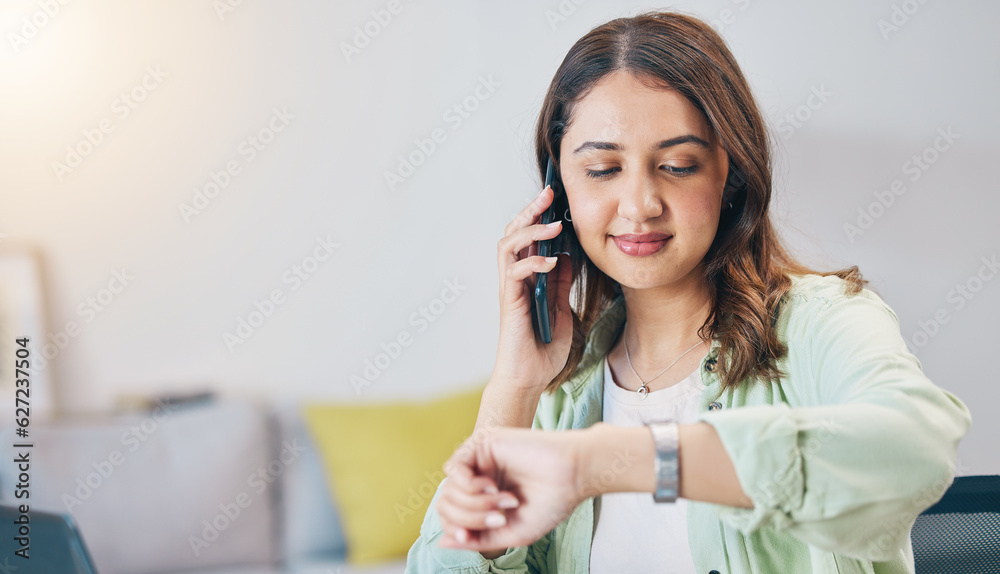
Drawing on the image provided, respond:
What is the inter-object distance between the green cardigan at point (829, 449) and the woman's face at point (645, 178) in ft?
0.64

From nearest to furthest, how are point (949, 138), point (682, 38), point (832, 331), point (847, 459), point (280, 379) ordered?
point (847, 459) → point (832, 331) → point (682, 38) → point (949, 138) → point (280, 379)

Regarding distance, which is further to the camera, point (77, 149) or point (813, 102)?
point (77, 149)

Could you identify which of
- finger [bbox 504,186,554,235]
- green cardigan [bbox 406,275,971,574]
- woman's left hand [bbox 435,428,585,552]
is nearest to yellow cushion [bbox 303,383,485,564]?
green cardigan [bbox 406,275,971,574]

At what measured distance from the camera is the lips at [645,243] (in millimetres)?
1042

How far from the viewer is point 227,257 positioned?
189 cm

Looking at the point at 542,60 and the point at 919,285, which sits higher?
the point at 542,60

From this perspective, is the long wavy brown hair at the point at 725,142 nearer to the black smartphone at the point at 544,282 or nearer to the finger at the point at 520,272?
the black smartphone at the point at 544,282

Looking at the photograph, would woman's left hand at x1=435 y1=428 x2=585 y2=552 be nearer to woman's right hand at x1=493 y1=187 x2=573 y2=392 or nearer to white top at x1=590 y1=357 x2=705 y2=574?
white top at x1=590 y1=357 x2=705 y2=574

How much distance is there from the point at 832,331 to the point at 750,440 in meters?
0.35

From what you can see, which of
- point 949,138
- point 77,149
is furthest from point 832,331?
point 77,149

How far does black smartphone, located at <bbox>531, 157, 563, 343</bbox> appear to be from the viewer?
3.83 feet

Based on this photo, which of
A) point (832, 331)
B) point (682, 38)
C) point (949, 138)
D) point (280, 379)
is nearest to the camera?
point (832, 331)

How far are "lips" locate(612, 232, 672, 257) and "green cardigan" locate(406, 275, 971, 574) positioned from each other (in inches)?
8.5

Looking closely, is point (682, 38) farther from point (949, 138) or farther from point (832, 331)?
point (949, 138)
